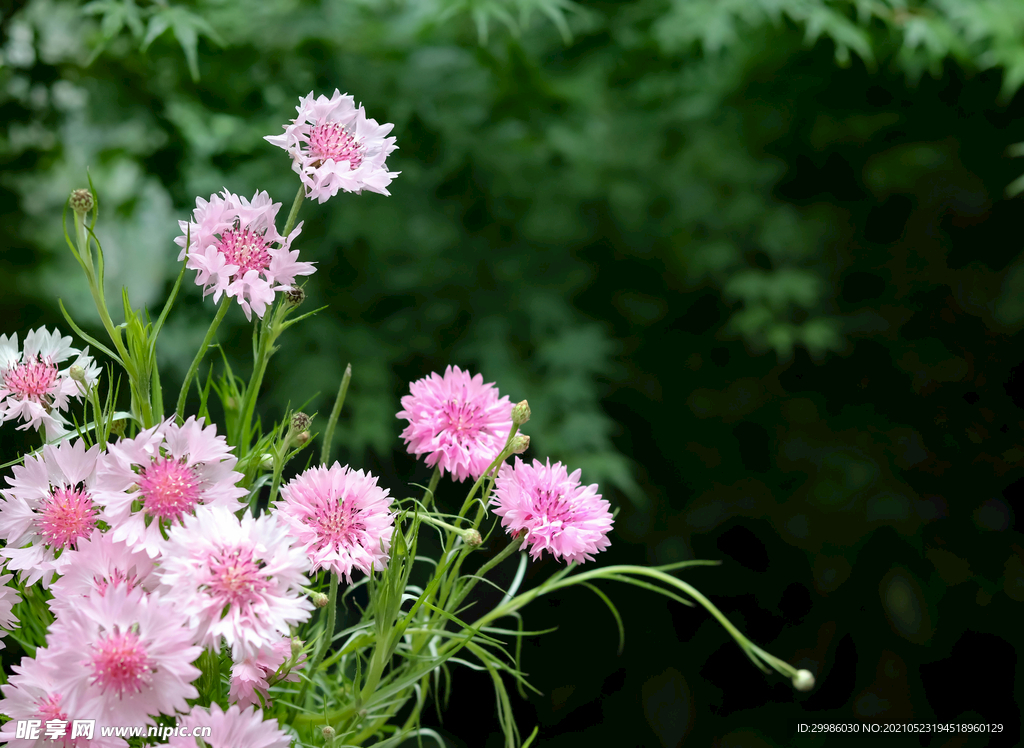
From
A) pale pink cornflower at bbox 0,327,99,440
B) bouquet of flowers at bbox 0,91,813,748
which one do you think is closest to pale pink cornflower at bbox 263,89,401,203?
bouquet of flowers at bbox 0,91,813,748

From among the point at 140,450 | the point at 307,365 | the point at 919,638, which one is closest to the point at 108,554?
the point at 140,450

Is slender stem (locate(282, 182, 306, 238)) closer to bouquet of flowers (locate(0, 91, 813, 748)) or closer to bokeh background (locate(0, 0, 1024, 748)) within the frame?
bouquet of flowers (locate(0, 91, 813, 748))

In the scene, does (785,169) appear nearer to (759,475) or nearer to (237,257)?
(759,475)

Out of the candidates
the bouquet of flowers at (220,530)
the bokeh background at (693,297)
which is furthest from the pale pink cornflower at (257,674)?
the bokeh background at (693,297)

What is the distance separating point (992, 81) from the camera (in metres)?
1.09

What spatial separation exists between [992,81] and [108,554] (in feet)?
4.12

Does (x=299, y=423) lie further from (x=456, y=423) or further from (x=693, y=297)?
(x=693, y=297)

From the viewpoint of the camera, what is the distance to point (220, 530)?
0.22 metres

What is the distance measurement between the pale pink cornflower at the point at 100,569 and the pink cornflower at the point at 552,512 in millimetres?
120

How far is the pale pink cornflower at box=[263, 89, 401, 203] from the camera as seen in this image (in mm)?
272

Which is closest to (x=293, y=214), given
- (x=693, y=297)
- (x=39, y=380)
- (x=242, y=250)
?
(x=242, y=250)

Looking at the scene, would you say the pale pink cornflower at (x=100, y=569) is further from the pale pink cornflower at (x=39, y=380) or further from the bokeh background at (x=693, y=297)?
the bokeh background at (x=693, y=297)

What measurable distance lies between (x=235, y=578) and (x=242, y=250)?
0.36 ft

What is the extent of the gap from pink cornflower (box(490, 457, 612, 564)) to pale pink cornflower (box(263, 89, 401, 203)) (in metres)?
0.12
